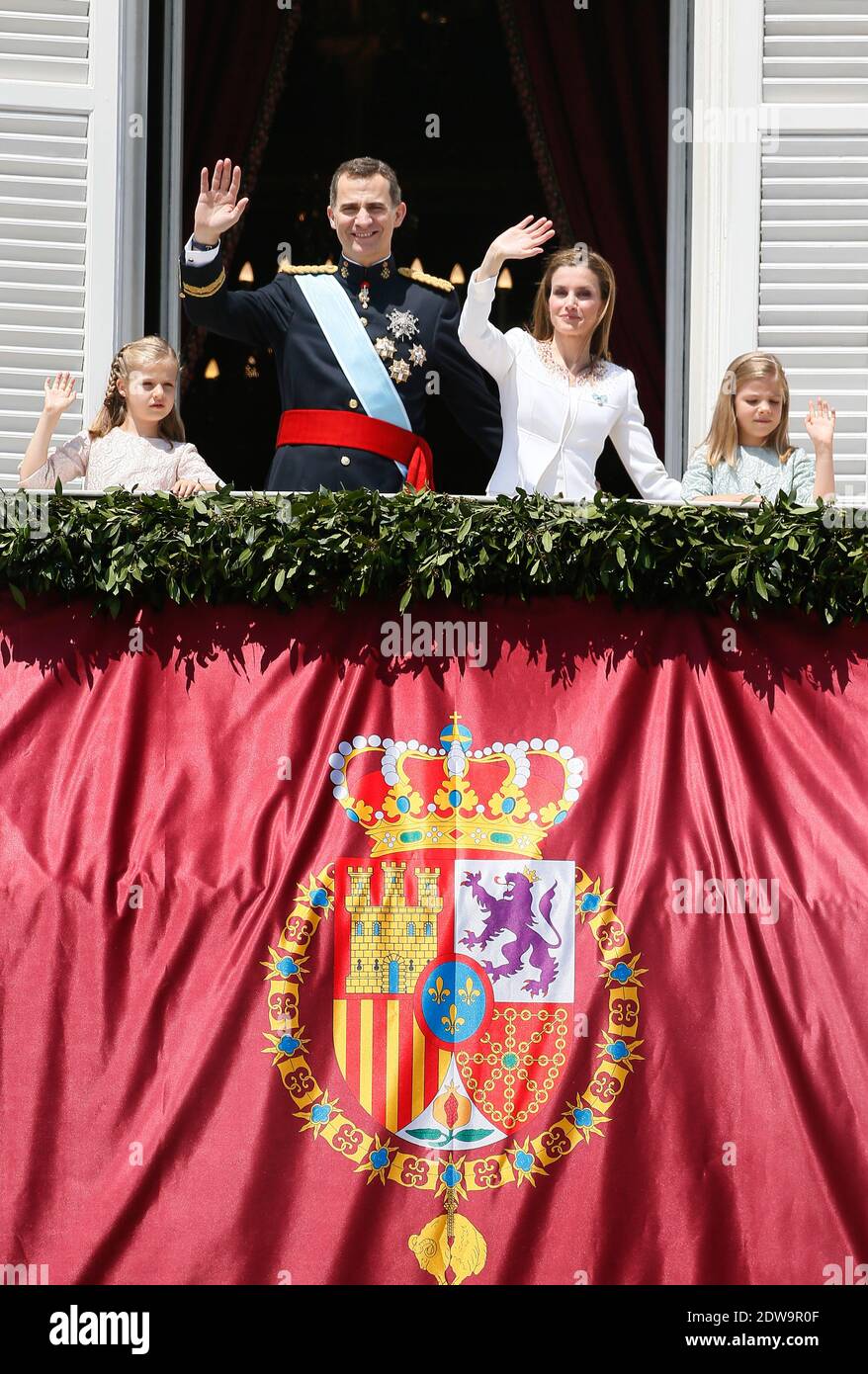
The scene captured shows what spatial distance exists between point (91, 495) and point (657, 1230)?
99.3 inches

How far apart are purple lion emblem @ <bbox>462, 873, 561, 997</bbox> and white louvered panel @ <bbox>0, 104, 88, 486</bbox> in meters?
2.06

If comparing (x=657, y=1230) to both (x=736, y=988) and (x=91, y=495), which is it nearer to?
(x=736, y=988)

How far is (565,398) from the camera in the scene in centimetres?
596

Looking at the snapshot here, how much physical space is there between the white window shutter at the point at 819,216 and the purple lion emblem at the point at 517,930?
5.86 ft

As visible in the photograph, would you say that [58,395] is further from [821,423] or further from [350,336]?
[821,423]

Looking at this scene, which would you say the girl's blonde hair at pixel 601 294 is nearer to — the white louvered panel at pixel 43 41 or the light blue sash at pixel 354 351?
the light blue sash at pixel 354 351

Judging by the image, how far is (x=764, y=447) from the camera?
233 inches

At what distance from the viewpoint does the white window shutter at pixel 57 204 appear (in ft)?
20.5

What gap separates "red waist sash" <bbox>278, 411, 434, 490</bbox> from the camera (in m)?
5.90

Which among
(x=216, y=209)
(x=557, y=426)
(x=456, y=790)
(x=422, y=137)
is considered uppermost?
(x=422, y=137)

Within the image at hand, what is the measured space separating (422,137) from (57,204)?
9.97ft

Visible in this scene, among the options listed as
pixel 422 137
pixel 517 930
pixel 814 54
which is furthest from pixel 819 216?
pixel 422 137

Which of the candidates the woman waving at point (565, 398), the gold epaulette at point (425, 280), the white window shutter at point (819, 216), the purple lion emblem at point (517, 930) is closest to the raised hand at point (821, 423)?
the white window shutter at point (819, 216)

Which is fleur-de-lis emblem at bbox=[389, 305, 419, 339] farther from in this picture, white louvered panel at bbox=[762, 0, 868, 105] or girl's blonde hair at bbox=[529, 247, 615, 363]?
white louvered panel at bbox=[762, 0, 868, 105]
